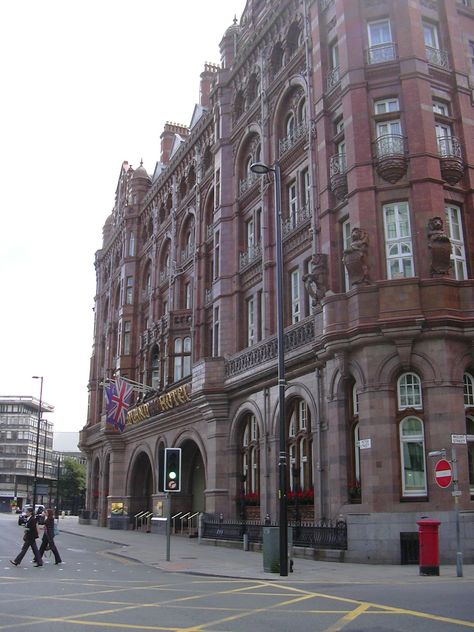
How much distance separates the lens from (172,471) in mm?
22719

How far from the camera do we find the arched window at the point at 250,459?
1154 inches

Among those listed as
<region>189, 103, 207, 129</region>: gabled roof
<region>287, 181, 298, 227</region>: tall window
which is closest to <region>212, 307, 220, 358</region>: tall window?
<region>287, 181, 298, 227</region>: tall window

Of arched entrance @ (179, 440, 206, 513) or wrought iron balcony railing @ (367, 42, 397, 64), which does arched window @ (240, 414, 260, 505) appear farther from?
wrought iron balcony railing @ (367, 42, 397, 64)

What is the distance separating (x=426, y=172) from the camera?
2267 cm

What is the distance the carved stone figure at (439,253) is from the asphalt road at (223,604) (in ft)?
31.5

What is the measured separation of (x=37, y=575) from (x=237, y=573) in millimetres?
4973

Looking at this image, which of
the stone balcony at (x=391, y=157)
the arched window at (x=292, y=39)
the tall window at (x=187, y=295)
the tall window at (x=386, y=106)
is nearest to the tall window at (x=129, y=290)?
the tall window at (x=187, y=295)

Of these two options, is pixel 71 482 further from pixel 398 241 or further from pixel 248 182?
pixel 398 241

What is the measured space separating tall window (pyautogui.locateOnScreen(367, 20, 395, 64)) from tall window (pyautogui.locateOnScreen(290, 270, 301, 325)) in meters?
8.92

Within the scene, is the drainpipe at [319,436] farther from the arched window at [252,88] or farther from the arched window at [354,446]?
the arched window at [252,88]

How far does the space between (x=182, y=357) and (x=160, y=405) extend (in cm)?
349

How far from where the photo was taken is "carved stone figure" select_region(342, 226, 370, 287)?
22.1 meters

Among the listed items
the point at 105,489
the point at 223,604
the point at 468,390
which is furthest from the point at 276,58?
the point at 105,489

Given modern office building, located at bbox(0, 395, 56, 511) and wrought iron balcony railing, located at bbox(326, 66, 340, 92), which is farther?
modern office building, located at bbox(0, 395, 56, 511)
